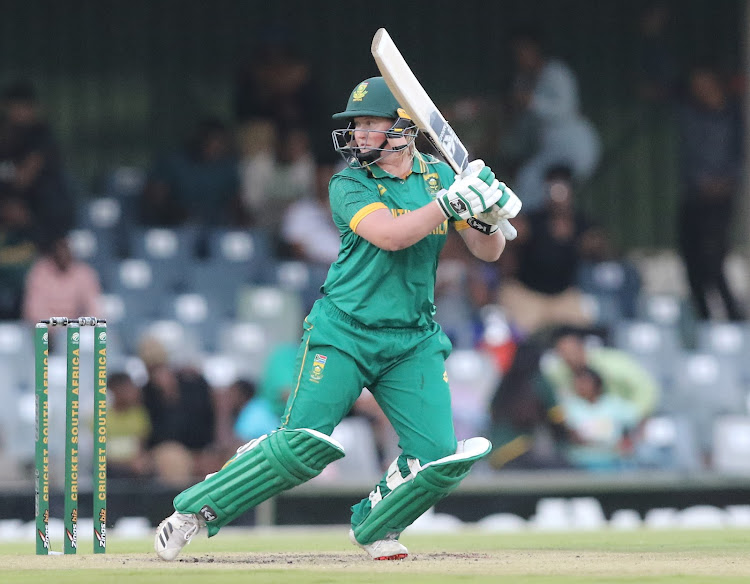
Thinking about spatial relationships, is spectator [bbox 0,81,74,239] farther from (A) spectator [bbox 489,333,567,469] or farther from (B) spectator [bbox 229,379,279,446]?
(A) spectator [bbox 489,333,567,469]

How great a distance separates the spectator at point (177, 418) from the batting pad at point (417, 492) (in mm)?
3776

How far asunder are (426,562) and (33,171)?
6260 millimetres

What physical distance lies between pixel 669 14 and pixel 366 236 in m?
8.57

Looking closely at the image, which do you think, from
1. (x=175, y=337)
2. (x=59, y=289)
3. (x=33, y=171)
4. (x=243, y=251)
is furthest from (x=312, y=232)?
(x=33, y=171)

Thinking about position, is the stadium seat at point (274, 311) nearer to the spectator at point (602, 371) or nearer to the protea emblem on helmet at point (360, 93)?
the spectator at point (602, 371)

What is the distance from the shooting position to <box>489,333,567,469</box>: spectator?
8.90 m

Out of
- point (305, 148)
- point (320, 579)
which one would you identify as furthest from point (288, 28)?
point (320, 579)

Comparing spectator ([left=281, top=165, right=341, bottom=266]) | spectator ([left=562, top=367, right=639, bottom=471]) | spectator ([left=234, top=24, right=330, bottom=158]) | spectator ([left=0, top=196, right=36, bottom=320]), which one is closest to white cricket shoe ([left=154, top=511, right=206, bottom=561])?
spectator ([left=562, top=367, right=639, bottom=471])

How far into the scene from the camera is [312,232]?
413 inches

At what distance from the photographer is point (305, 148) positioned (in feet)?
35.6

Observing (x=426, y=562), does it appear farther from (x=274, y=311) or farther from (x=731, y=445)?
(x=274, y=311)

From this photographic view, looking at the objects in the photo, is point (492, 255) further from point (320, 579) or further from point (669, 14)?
point (669, 14)

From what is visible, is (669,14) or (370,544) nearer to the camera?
(370,544)

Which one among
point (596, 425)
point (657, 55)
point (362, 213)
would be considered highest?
point (657, 55)
